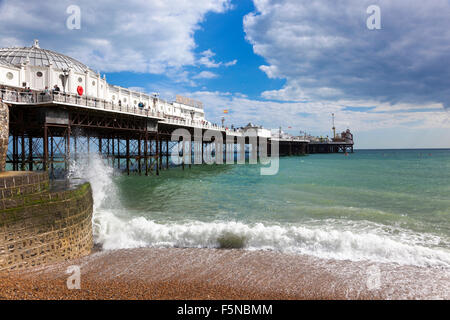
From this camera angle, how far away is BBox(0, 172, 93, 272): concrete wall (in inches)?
278

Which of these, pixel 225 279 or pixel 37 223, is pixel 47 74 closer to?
pixel 37 223

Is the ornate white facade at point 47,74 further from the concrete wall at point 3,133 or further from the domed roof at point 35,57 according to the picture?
the concrete wall at point 3,133

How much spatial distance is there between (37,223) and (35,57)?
107 ft

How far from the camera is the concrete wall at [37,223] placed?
278 inches

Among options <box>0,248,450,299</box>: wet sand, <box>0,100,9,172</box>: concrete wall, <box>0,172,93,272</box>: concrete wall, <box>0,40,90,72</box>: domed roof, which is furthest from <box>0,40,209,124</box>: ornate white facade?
<box>0,248,450,299</box>: wet sand

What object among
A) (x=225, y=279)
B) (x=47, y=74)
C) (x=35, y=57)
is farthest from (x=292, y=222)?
(x=35, y=57)

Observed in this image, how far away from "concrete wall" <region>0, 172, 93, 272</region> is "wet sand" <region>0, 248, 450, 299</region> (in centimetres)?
37

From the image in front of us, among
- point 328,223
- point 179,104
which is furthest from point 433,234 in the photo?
point 179,104

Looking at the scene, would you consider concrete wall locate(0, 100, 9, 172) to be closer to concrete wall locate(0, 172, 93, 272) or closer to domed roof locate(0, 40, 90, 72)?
concrete wall locate(0, 172, 93, 272)

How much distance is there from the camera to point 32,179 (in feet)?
26.5

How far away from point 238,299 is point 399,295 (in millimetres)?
4050

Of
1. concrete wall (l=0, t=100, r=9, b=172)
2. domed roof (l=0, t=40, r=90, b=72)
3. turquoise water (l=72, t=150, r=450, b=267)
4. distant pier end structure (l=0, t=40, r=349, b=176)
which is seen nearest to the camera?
concrete wall (l=0, t=100, r=9, b=172)

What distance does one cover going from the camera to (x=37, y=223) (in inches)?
300
